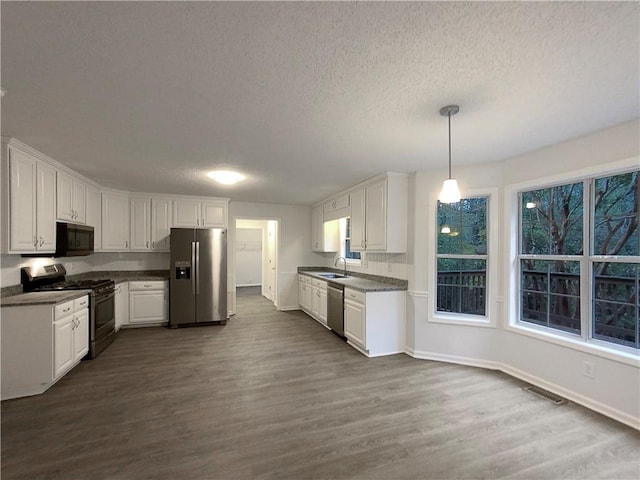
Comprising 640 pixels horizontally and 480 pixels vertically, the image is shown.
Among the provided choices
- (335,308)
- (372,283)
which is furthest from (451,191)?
(335,308)

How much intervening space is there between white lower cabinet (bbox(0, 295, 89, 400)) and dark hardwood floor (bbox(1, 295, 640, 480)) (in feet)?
0.55

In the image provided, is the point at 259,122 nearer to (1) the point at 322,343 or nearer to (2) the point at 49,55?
(2) the point at 49,55

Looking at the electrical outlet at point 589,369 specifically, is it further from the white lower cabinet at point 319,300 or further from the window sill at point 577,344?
the white lower cabinet at point 319,300

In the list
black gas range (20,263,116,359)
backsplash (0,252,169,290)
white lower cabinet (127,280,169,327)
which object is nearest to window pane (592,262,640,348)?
black gas range (20,263,116,359)

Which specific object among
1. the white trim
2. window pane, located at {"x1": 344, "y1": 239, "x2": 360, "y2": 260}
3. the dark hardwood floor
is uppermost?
window pane, located at {"x1": 344, "y1": 239, "x2": 360, "y2": 260}

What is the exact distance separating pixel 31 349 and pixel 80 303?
0.73 meters

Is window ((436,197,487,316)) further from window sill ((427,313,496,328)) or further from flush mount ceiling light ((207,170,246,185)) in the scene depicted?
flush mount ceiling light ((207,170,246,185))

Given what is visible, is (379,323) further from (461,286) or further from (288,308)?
(288,308)

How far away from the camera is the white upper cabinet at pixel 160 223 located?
216 inches

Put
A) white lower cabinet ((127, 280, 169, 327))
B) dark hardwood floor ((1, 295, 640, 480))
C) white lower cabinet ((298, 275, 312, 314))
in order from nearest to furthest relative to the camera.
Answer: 1. dark hardwood floor ((1, 295, 640, 480))
2. white lower cabinet ((127, 280, 169, 327))
3. white lower cabinet ((298, 275, 312, 314))

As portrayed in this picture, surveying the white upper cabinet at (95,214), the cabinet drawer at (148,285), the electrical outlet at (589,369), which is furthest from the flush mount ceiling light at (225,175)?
the electrical outlet at (589,369)

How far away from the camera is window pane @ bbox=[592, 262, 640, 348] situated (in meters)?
2.50

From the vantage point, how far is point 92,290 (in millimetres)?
3779

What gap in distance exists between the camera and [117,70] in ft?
5.50
